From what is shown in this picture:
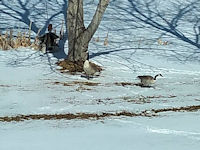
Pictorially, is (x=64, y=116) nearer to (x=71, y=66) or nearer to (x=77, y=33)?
(x=71, y=66)

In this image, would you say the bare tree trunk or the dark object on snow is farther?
the dark object on snow

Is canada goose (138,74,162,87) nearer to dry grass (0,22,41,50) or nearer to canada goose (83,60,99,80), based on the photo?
canada goose (83,60,99,80)

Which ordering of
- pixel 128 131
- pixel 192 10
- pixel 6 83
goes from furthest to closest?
pixel 192 10
pixel 6 83
pixel 128 131

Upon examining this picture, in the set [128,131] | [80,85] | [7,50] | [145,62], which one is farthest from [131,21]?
[128,131]

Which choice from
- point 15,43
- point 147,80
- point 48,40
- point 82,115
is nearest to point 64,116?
point 82,115

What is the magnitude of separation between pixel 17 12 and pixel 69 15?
8533mm

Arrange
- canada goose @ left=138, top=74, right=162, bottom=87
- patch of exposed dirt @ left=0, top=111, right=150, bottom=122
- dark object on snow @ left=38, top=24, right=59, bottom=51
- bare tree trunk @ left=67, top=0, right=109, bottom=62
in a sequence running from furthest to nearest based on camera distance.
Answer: dark object on snow @ left=38, top=24, right=59, bottom=51 < bare tree trunk @ left=67, top=0, right=109, bottom=62 < canada goose @ left=138, top=74, right=162, bottom=87 < patch of exposed dirt @ left=0, top=111, right=150, bottom=122

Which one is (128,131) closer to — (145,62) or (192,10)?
(145,62)

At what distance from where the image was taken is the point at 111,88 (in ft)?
29.0

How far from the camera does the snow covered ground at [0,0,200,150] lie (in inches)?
203

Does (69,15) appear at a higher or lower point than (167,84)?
higher

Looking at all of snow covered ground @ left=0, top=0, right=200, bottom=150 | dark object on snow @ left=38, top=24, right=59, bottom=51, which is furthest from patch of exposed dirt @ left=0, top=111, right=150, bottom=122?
dark object on snow @ left=38, top=24, right=59, bottom=51

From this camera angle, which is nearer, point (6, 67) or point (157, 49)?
point (6, 67)

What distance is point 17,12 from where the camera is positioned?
18.7 metres
